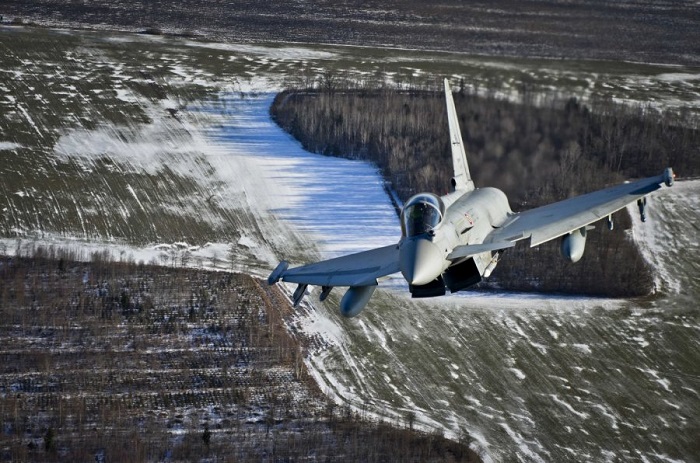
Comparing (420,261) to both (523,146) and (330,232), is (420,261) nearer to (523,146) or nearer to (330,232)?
(330,232)

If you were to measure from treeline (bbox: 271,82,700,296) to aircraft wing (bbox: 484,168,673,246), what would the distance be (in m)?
6.47

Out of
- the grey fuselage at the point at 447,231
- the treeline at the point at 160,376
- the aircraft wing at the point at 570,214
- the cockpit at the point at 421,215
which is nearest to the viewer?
the grey fuselage at the point at 447,231

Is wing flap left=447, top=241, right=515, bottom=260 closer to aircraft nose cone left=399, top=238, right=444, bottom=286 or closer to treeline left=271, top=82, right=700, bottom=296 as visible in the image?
aircraft nose cone left=399, top=238, right=444, bottom=286

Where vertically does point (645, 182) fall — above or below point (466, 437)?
above

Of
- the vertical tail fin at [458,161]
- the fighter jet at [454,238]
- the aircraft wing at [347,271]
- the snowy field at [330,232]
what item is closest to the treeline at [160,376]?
the snowy field at [330,232]

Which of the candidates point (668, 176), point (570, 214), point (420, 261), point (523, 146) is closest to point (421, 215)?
point (420, 261)

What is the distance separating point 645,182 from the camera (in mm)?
41438

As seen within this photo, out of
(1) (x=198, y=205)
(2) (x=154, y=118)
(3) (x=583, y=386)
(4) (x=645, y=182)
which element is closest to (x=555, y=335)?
(3) (x=583, y=386)

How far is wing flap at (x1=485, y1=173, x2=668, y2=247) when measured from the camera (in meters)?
40.1

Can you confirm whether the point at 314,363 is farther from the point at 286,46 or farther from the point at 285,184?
the point at 286,46

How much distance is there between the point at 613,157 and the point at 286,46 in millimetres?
24814

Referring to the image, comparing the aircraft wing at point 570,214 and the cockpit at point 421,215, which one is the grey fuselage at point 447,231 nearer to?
the cockpit at point 421,215

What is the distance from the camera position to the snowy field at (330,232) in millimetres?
40562

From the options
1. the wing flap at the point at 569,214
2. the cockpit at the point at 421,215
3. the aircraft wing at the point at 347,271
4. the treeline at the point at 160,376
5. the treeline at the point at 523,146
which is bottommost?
the treeline at the point at 160,376
